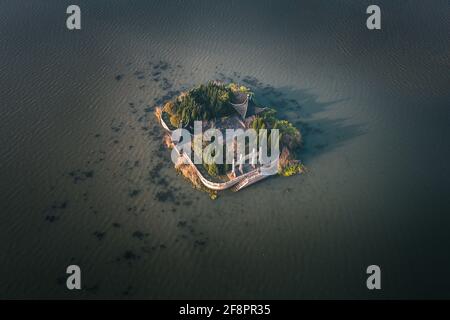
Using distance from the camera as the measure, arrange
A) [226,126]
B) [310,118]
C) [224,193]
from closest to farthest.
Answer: [224,193] < [226,126] < [310,118]

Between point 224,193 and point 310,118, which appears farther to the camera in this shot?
point 310,118

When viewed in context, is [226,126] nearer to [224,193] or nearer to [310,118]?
[224,193]

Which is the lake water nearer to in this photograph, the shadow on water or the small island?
the shadow on water

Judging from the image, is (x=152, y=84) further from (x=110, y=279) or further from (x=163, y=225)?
(x=110, y=279)

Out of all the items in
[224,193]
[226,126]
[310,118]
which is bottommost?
[224,193]

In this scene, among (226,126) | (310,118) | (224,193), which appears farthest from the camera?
(310,118)

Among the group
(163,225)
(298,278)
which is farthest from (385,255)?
(163,225)

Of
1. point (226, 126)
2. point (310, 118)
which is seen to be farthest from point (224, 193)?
point (310, 118)
